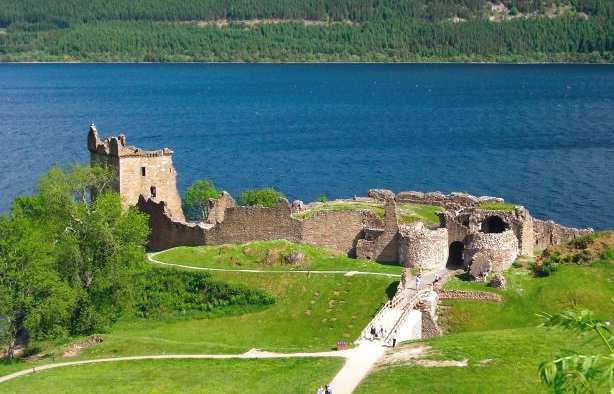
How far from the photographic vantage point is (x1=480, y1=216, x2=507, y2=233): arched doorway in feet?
214

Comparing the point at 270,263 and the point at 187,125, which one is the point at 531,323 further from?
the point at 187,125

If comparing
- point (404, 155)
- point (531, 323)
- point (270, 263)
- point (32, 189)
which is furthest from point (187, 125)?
point (531, 323)

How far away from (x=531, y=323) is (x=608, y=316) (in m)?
3.88

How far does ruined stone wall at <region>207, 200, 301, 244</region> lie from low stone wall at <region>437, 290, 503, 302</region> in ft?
39.1

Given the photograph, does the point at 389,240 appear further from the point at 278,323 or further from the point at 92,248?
the point at 92,248

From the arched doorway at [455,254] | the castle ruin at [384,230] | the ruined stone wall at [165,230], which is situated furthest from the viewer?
the ruined stone wall at [165,230]

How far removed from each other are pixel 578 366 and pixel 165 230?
51263 mm

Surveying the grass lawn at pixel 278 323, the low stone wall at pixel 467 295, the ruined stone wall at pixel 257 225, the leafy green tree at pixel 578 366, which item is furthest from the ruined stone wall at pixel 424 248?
the leafy green tree at pixel 578 366

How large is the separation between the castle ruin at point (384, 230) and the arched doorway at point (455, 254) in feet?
0.19

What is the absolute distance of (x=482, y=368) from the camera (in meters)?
42.6

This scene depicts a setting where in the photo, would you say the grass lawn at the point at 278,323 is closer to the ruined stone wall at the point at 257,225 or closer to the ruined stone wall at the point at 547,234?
the ruined stone wall at the point at 257,225

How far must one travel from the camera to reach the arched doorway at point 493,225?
65.2m

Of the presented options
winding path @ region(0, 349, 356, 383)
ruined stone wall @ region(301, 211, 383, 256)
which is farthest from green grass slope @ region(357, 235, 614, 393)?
ruined stone wall @ region(301, 211, 383, 256)

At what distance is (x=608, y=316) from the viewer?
179 feet
